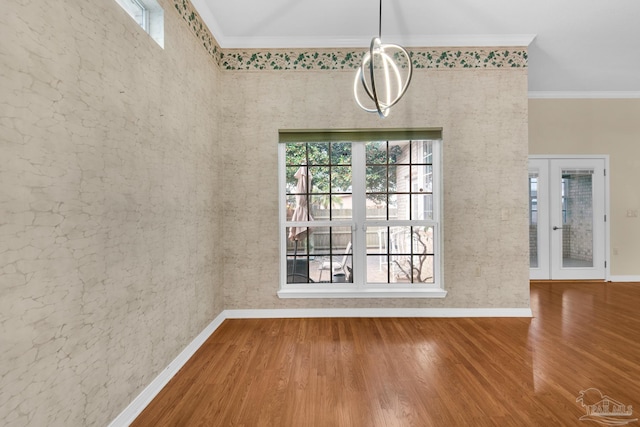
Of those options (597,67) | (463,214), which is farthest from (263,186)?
(597,67)

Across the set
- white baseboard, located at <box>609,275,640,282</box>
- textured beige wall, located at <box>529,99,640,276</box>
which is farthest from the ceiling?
white baseboard, located at <box>609,275,640,282</box>

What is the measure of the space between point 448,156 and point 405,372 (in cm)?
217

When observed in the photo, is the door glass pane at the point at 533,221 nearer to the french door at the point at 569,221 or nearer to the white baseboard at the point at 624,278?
the french door at the point at 569,221

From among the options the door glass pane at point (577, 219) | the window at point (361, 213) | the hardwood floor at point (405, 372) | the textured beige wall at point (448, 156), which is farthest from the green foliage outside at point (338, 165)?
the door glass pane at point (577, 219)

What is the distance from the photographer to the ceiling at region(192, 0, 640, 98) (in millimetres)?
2527

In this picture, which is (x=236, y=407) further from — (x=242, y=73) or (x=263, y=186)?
(x=242, y=73)

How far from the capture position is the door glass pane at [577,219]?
448cm

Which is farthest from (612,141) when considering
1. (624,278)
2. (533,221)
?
(624,278)

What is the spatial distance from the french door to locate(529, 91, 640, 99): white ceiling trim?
93 centimetres

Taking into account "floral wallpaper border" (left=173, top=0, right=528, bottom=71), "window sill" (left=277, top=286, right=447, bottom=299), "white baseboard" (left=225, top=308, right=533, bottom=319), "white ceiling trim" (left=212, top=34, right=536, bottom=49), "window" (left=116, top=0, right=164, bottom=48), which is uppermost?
"white ceiling trim" (left=212, top=34, right=536, bottom=49)

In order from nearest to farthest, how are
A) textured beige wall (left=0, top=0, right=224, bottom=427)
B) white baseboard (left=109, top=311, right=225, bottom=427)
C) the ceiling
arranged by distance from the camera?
textured beige wall (left=0, top=0, right=224, bottom=427)
white baseboard (left=109, top=311, right=225, bottom=427)
the ceiling

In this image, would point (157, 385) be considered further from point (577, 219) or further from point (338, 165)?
point (577, 219)

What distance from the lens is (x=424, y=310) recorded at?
10.1 feet

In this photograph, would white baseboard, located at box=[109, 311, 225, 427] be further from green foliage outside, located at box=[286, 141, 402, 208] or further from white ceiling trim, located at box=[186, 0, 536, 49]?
white ceiling trim, located at box=[186, 0, 536, 49]
